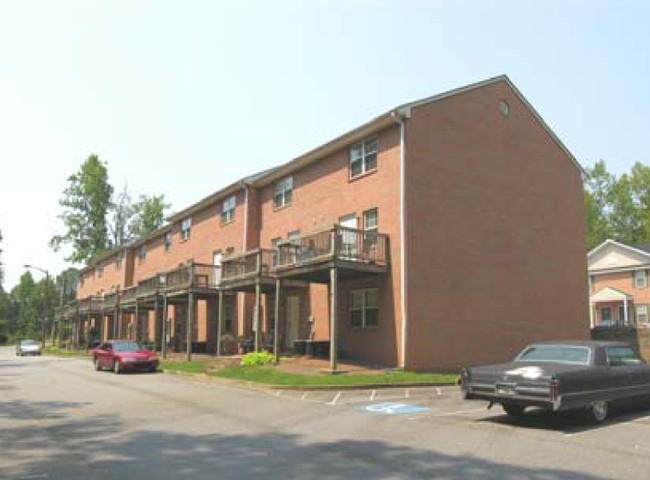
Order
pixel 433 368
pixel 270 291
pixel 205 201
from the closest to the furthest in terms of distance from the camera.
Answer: pixel 433 368
pixel 270 291
pixel 205 201

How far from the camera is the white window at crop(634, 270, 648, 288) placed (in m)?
46.9

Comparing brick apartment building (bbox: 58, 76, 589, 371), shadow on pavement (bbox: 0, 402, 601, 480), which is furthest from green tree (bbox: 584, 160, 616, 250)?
shadow on pavement (bbox: 0, 402, 601, 480)

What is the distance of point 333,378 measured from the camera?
18938mm

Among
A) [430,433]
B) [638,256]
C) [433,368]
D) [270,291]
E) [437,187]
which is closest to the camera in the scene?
[430,433]

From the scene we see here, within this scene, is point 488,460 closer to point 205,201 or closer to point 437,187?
point 437,187

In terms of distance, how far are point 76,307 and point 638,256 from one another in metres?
43.5

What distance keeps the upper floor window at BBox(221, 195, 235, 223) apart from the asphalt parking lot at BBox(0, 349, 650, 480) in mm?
18507

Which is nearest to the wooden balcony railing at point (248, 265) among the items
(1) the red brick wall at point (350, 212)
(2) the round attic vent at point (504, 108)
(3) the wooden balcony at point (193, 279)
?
(1) the red brick wall at point (350, 212)

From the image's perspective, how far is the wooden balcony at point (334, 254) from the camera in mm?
21656

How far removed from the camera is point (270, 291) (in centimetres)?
2862

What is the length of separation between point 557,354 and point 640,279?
3942 cm

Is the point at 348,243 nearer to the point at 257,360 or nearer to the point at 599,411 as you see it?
the point at 257,360

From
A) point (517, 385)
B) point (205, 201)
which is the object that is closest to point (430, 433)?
point (517, 385)

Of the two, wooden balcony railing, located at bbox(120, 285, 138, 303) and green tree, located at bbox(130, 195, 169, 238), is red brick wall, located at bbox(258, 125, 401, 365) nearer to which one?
wooden balcony railing, located at bbox(120, 285, 138, 303)
